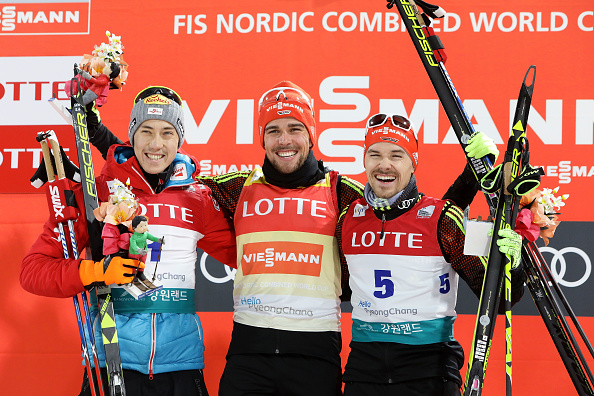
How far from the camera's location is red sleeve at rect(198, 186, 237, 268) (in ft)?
9.98

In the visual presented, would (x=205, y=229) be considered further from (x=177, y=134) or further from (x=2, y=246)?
(x=2, y=246)

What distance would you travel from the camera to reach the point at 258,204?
292 cm

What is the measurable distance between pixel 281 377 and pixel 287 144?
103 centimetres

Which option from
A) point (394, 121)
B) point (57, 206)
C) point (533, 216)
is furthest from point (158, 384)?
point (533, 216)

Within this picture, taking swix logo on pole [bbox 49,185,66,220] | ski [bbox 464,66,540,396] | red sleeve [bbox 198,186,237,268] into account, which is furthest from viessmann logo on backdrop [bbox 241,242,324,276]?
swix logo on pole [bbox 49,185,66,220]

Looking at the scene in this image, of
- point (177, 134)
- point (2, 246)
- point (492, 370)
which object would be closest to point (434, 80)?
point (177, 134)

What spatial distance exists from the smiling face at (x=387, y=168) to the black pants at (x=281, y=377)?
0.80m

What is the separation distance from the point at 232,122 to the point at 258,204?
1.19m

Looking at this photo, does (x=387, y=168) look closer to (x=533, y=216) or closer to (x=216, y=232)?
(x=533, y=216)

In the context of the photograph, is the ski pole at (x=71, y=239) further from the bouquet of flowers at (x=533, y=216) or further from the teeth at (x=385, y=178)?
the bouquet of flowers at (x=533, y=216)

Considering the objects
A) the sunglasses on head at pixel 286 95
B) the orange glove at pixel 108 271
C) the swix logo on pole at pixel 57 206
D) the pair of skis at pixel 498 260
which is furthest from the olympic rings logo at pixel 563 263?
the swix logo on pole at pixel 57 206

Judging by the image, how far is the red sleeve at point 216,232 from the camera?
9.98ft

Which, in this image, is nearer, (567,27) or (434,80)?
(434,80)

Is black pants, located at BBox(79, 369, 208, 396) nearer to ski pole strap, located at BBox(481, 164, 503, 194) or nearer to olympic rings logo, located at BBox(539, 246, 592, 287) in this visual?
ski pole strap, located at BBox(481, 164, 503, 194)
